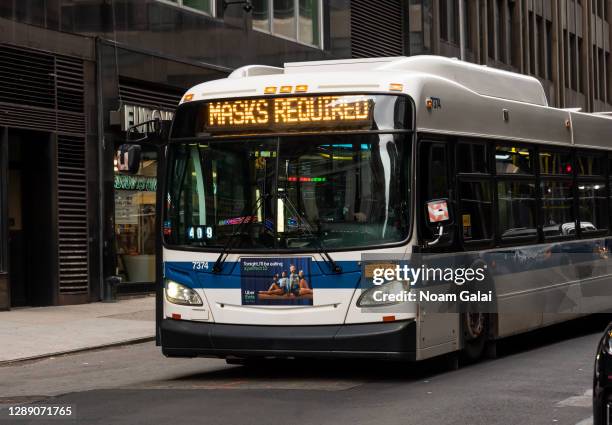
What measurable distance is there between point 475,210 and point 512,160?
129cm

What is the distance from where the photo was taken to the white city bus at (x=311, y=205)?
11508 mm

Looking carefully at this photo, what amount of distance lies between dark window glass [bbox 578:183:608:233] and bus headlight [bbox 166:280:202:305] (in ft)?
20.0

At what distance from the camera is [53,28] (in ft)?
75.1

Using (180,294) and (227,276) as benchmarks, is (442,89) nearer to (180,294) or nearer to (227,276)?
(227,276)

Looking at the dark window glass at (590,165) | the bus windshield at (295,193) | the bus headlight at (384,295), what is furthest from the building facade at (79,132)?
the bus headlight at (384,295)

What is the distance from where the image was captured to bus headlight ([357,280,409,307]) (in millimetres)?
11422

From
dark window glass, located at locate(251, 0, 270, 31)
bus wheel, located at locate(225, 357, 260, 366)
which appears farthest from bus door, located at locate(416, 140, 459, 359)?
dark window glass, located at locate(251, 0, 270, 31)

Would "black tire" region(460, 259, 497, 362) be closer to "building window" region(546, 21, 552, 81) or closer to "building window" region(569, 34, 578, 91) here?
"building window" region(546, 21, 552, 81)

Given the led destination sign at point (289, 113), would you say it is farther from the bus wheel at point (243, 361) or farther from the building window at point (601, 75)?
the building window at point (601, 75)

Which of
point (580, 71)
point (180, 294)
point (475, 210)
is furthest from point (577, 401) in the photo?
point (580, 71)

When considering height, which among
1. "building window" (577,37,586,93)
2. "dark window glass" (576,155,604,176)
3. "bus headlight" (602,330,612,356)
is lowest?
"bus headlight" (602,330,612,356)

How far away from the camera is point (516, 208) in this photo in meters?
14.1

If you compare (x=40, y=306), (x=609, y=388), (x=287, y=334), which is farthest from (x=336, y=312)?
(x=40, y=306)

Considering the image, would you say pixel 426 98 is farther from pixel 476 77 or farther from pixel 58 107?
pixel 58 107
